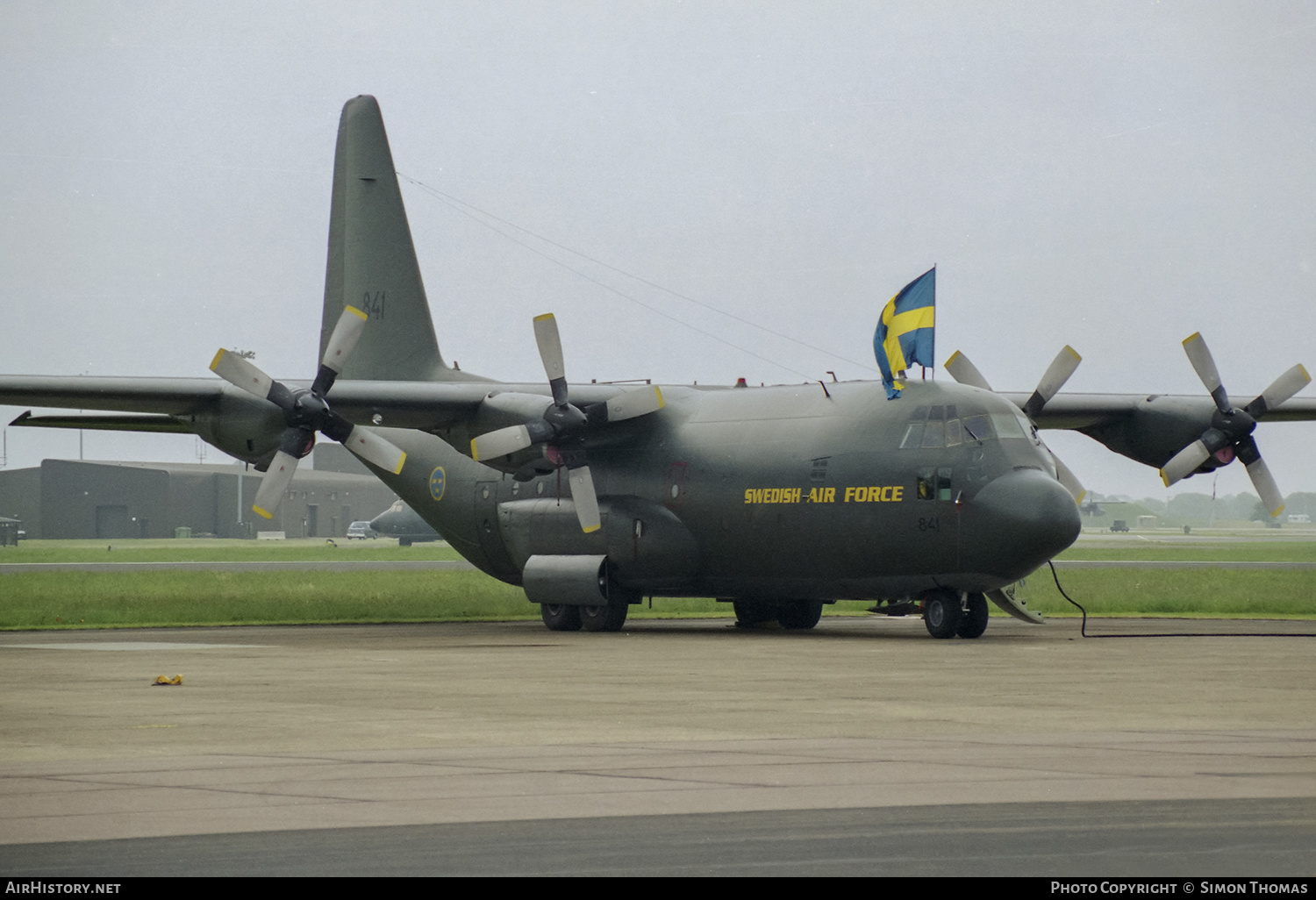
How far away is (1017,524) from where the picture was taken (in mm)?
25125

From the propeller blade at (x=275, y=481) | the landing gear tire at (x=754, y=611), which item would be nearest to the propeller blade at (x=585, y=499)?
the landing gear tire at (x=754, y=611)

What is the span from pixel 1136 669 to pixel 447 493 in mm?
17737

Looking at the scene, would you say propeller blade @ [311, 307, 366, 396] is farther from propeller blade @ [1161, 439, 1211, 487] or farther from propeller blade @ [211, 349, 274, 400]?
propeller blade @ [1161, 439, 1211, 487]

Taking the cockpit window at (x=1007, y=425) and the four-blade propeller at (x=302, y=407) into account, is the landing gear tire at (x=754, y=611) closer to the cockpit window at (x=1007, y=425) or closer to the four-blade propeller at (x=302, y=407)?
the cockpit window at (x=1007, y=425)

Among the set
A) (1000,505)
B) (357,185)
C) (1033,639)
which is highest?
(357,185)

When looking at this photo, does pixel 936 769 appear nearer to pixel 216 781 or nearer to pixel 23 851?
pixel 216 781

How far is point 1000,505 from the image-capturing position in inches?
998

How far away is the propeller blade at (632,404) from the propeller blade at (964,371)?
6.64 meters

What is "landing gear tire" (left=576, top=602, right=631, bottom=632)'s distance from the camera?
3050 centimetres

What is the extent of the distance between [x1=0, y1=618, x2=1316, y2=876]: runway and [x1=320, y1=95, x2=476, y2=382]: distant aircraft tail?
15.1 meters

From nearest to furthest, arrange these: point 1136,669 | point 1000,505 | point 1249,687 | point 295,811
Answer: point 295,811 < point 1249,687 < point 1136,669 < point 1000,505

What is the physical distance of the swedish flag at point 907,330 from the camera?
1093 inches
